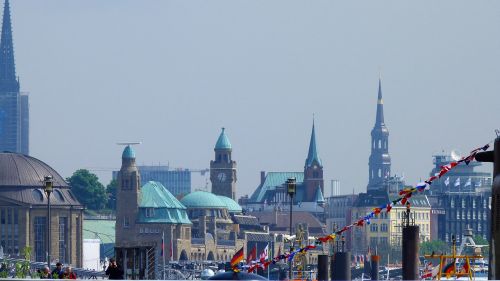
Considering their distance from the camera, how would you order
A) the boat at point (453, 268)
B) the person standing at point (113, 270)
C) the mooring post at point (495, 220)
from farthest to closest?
the person standing at point (113, 270), the boat at point (453, 268), the mooring post at point (495, 220)

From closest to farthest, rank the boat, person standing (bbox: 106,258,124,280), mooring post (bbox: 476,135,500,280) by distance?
mooring post (bbox: 476,135,500,280)
the boat
person standing (bbox: 106,258,124,280)

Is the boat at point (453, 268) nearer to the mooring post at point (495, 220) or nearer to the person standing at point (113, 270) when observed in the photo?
the person standing at point (113, 270)

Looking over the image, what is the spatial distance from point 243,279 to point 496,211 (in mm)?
11250

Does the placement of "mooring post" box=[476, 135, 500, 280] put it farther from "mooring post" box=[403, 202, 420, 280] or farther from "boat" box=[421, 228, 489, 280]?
"mooring post" box=[403, 202, 420, 280]

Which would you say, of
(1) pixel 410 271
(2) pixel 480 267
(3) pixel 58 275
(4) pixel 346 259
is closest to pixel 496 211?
(1) pixel 410 271

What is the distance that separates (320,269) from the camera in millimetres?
71250

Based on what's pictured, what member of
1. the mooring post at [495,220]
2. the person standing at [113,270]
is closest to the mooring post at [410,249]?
the person standing at [113,270]

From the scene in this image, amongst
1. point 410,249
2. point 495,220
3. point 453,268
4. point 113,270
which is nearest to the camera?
point 495,220

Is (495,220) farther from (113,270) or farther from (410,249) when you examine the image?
(113,270)

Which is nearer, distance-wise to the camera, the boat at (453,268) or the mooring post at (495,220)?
the mooring post at (495,220)

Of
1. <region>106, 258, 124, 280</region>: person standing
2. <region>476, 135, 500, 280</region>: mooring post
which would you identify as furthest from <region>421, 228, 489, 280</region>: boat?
<region>476, 135, 500, 280</region>: mooring post

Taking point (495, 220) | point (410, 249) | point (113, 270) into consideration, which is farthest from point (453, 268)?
point (495, 220)

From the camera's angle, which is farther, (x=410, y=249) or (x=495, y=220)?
(x=410, y=249)

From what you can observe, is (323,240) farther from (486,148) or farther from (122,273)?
(486,148)
